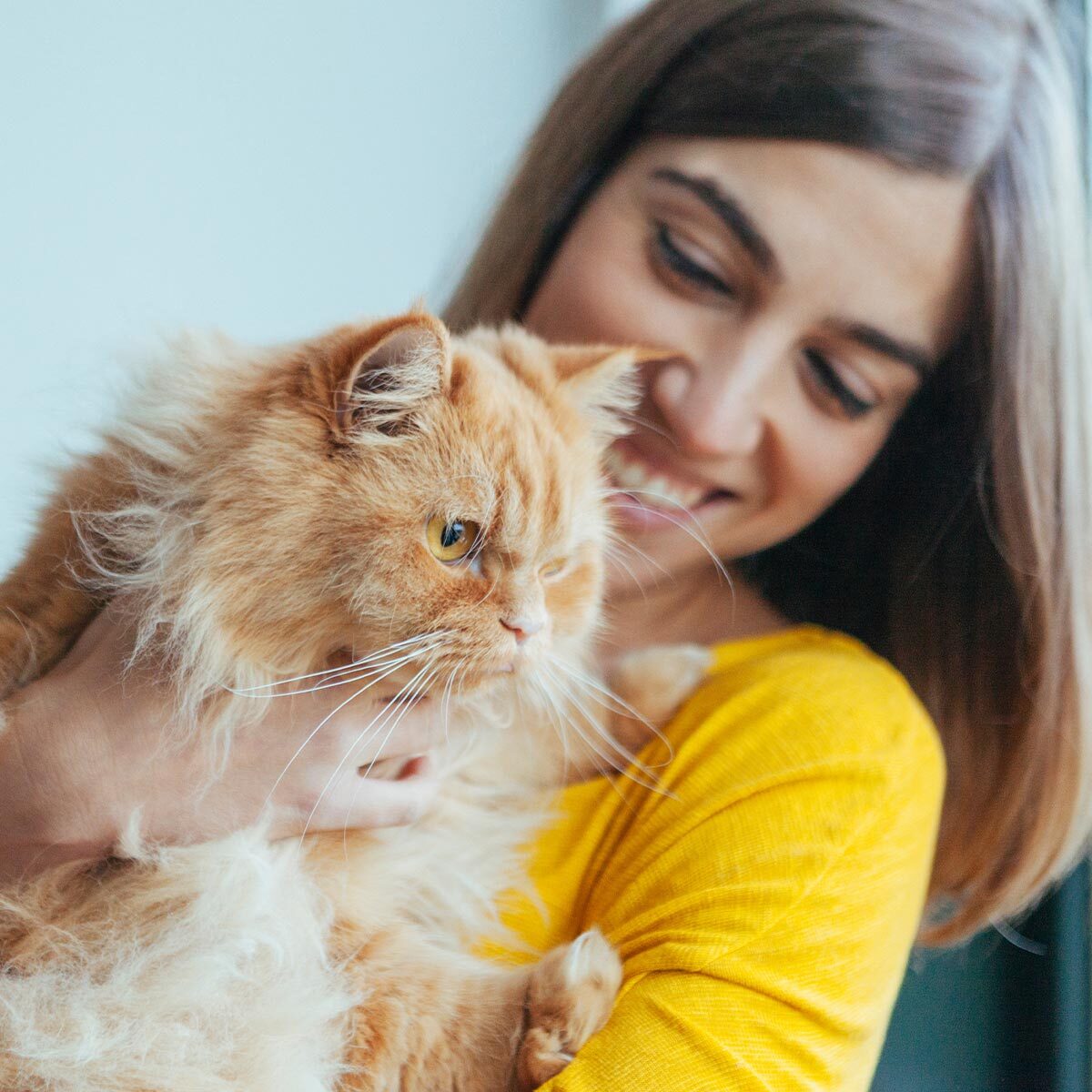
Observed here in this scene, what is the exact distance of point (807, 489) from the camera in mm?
1439

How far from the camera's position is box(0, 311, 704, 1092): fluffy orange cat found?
3.11 ft

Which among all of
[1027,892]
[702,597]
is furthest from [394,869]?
[1027,892]

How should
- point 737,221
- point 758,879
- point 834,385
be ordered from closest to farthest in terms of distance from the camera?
point 758,879
point 737,221
point 834,385

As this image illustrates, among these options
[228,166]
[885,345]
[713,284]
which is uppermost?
[228,166]

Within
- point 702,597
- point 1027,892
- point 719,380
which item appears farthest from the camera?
point 702,597

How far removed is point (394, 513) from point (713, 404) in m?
0.57

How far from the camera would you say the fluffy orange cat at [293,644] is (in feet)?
3.11

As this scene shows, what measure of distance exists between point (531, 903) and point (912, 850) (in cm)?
52

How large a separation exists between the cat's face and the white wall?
1.14 ft

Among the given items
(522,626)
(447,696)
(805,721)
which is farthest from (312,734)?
(805,721)

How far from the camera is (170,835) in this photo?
1.03 meters

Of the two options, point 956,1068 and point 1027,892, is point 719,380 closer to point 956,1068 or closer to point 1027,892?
point 1027,892

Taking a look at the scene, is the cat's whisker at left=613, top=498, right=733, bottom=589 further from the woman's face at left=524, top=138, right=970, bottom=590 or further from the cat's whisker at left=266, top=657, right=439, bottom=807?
the cat's whisker at left=266, top=657, right=439, bottom=807

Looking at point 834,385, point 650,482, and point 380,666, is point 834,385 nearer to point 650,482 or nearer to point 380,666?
point 650,482
